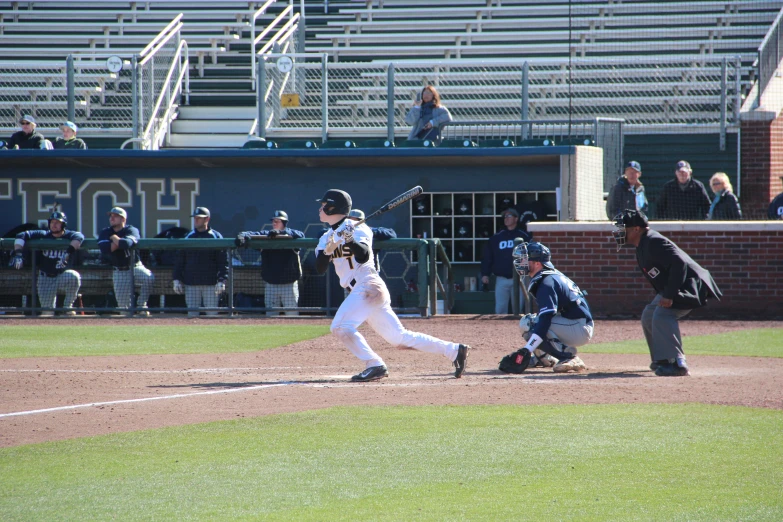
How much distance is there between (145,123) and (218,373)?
33.4 feet

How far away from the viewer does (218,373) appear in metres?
9.43

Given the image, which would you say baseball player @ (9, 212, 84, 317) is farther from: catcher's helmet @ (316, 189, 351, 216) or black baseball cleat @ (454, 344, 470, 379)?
black baseball cleat @ (454, 344, 470, 379)

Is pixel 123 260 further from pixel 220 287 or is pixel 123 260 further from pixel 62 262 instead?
pixel 220 287

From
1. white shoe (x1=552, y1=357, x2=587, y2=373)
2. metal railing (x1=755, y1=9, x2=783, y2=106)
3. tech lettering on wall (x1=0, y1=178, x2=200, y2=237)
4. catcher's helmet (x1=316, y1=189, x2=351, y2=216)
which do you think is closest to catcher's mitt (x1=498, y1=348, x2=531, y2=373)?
white shoe (x1=552, y1=357, x2=587, y2=373)

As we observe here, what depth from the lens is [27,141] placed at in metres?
16.8

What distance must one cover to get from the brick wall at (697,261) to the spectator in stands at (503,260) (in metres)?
0.46

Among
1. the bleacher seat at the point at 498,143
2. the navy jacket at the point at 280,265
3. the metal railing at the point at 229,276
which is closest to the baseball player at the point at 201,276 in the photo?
the metal railing at the point at 229,276

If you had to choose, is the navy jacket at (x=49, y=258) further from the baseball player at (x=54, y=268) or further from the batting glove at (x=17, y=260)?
the batting glove at (x=17, y=260)

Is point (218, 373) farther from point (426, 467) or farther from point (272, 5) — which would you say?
point (272, 5)

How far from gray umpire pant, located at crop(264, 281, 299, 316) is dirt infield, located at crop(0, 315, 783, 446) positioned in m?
3.29

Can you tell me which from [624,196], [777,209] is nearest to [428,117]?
[624,196]

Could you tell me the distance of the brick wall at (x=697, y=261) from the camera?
14.8 meters

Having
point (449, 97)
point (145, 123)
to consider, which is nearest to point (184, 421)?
point (145, 123)

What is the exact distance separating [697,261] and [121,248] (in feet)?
27.3
